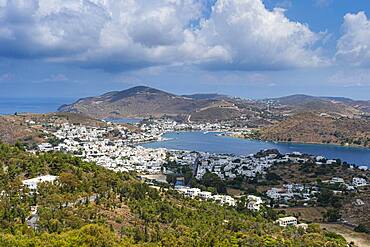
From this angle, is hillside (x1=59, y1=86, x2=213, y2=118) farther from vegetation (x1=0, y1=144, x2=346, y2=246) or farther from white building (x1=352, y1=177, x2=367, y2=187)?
vegetation (x1=0, y1=144, x2=346, y2=246)

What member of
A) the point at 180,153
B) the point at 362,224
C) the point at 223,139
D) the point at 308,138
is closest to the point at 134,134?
the point at 223,139

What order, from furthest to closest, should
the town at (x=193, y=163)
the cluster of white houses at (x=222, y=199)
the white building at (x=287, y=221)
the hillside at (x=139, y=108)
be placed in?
the hillside at (x=139, y=108)
the town at (x=193, y=163)
the cluster of white houses at (x=222, y=199)
the white building at (x=287, y=221)

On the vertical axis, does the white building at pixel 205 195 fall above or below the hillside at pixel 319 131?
below

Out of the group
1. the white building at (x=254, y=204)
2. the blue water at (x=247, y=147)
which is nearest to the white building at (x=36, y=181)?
the white building at (x=254, y=204)

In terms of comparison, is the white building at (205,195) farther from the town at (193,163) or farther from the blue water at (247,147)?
the blue water at (247,147)

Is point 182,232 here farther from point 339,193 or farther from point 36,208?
point 339,193

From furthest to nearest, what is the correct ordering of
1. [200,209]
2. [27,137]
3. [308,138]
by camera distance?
1. [308,138]
2. [27,137]
3. [200,209]

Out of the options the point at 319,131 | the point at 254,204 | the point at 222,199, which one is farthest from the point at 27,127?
the point at 319,131
